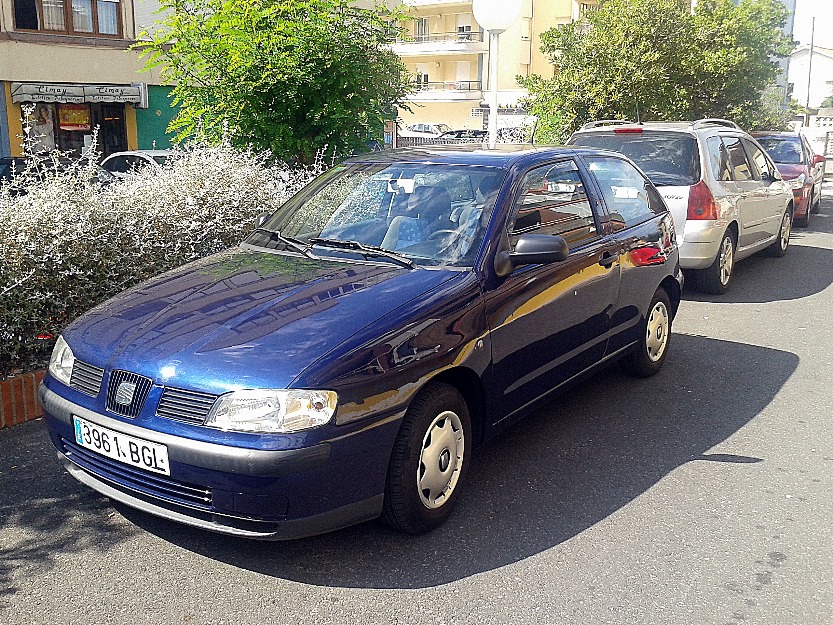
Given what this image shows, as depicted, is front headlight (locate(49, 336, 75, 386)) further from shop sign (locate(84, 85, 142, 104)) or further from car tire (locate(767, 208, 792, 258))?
shop sign (locate(84, 85, 142, 104))

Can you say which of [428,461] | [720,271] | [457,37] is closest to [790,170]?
[720,271]

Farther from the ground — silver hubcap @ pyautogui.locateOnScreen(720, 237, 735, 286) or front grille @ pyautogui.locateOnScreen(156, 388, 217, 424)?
front grille @ pyautogui.locateOnScreen(156, 388, 217, 424)

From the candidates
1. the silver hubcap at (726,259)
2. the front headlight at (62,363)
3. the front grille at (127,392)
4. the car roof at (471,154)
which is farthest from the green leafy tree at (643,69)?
the front grille at (127,392)

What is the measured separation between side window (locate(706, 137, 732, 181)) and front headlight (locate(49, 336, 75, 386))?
7.16 meters

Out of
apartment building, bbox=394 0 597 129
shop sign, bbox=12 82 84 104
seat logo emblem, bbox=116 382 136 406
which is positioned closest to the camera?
seat logo emblem, bbox=116 382 136 406

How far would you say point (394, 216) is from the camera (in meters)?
4.79

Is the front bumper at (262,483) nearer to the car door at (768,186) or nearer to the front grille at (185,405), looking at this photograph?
the front grille at (185,405)

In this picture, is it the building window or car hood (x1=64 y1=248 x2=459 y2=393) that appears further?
the building window

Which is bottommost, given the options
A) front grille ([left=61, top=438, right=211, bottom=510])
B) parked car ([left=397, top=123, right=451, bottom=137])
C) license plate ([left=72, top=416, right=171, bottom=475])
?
front grille ([left=61, top=438, right=211, bottom=510])

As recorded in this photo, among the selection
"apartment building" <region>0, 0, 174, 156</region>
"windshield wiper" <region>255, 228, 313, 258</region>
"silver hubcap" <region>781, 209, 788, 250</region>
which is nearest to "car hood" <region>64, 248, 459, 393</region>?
"windshield wiper" <region>255, 228, 313, 258</region>

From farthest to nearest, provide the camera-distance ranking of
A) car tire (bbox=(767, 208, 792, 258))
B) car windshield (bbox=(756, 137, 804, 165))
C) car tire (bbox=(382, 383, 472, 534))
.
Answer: car windshield (bbox=(756, 137, 804, 165)) → car tire (bbox=(767, 208, 792, 258)) → car tire (bbox=(382, 383, 472, 534))

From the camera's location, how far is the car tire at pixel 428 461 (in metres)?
3.71

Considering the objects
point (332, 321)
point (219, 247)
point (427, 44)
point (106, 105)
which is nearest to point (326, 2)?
point (219, 247)

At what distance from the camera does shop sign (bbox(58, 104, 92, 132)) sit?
23.5 metres
